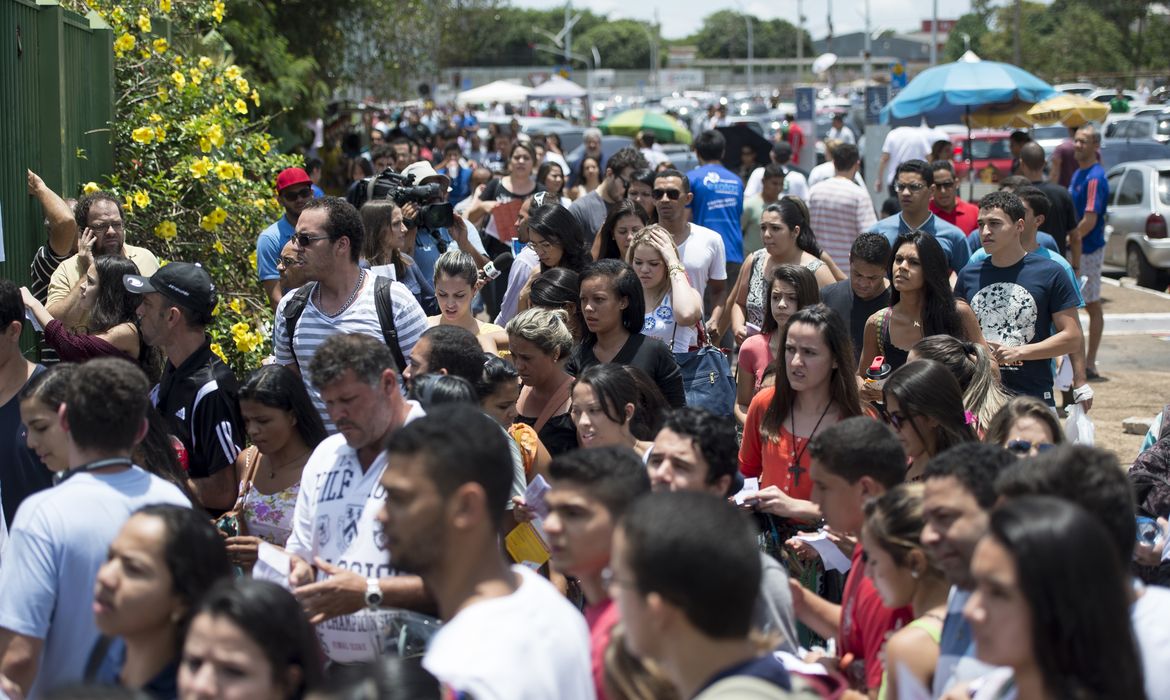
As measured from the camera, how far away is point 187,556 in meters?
3.44

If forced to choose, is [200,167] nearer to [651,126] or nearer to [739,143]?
[739,143]

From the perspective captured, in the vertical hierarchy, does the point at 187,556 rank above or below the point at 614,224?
below

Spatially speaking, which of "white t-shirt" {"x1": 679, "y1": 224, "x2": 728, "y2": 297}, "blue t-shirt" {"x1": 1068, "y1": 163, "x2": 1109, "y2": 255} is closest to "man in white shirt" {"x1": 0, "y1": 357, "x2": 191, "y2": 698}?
"white t-shirt" {"x1": 679, "y1": 224, "x2": 728, "y2": 297}

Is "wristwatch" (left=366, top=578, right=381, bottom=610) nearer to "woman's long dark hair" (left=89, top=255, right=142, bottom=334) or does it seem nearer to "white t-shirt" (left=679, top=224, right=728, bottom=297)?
"woman's long dark hair" (left=89, top=255, right=142, bottom=334)

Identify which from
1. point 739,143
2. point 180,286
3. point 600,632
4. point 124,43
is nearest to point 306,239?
point 180,286

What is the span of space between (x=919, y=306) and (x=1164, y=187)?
13.5m

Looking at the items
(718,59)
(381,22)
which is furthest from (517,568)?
(718,59)

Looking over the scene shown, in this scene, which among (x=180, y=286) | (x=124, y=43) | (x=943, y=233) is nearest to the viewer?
(x=180, y=286)

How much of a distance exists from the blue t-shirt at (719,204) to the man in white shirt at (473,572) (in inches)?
311

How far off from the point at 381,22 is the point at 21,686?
22062 mm

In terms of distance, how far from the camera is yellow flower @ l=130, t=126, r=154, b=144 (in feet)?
28.9

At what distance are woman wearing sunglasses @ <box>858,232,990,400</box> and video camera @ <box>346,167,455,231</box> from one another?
2918 mm

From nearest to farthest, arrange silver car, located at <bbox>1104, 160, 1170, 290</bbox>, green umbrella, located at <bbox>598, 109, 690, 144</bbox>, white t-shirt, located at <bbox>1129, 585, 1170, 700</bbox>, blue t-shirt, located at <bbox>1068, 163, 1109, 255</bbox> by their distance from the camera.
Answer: white t-shirt, located at <bbox>1129, 585, 1170, 700</bbox>
blue t-shirt, located at <bbox>1068, 163, 1109, 255</bbox>
silver car, located at <bbox>1104, 160, 1170, 290</bbox>
green umbrella, located at <bbox>598, 109, 690, 144</bbox>

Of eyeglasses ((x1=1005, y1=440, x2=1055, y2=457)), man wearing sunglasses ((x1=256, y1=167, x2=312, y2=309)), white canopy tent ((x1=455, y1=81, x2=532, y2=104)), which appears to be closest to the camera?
eyeglasses ((x1=1005, y1=440, x2=1055, y2=457))
